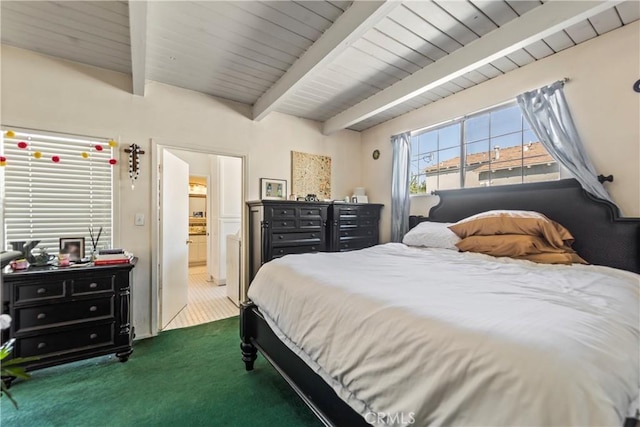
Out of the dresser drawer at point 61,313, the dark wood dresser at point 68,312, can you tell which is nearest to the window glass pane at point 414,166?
the dark wood dresser at point 68,312

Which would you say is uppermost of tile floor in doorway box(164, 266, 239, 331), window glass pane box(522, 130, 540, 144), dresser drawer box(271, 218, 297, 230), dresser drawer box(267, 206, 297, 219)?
window glass pane box(522, 130, 540, 144)

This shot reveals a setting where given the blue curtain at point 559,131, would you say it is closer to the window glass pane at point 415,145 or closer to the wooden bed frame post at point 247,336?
the window glass pane at point 415,145

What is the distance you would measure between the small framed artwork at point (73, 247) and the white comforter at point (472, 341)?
2012mm

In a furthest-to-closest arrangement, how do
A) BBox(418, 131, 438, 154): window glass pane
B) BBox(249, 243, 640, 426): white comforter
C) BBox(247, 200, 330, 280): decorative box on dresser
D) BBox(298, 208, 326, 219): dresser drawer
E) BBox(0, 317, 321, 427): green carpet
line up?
BBox(418, 131, 438, 154): window glass pane < BBox(298, 208, 326, 219): dresser drawer < BBox(247, 200, 330, 280): decorative box on dresser < BBox(0, 317, 321, 427): green carpet < BBox(249, 243, 640, 426): white comforter

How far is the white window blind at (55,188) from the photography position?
2.34 metres

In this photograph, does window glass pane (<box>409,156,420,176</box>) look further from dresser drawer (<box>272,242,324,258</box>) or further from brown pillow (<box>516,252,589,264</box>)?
brown pillow (<box>516,252,589,264</box>)

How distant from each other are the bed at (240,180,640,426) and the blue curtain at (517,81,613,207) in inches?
12.5

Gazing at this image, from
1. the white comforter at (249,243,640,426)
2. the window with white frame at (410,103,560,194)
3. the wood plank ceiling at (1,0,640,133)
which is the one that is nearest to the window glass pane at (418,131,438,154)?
the window with white frame at (410,103,560,194)

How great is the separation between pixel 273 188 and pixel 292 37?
1883 millimetres

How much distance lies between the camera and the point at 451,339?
848 millimetres

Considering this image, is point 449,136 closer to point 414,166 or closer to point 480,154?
point 480,154

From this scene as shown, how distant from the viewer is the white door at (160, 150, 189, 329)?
3.04 metres

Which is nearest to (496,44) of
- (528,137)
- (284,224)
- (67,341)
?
(528,137)

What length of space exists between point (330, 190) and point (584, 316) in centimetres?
344
